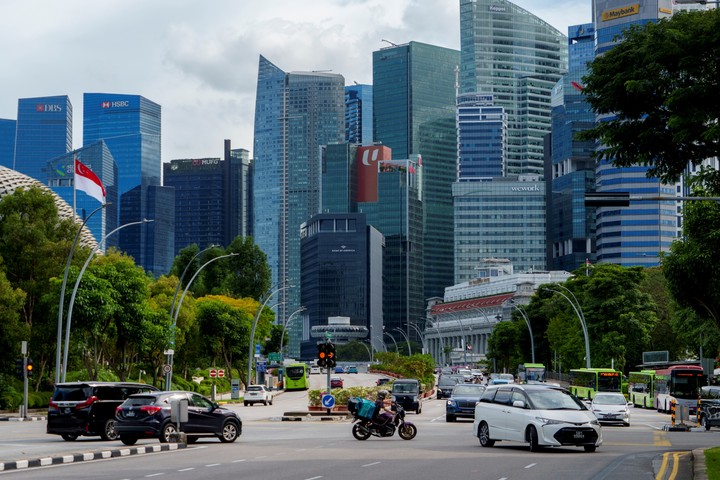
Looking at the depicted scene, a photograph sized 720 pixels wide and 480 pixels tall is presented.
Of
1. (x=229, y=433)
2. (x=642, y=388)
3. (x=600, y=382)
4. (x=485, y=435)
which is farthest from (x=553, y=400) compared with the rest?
(x=642, y=388)

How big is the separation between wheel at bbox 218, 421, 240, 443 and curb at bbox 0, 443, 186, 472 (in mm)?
2599

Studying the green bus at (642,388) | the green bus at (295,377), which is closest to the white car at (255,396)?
the green bus at (642,388)

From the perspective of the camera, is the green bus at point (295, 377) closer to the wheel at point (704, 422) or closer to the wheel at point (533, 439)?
the wheel at point (704, 422)

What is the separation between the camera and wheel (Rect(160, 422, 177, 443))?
118ft

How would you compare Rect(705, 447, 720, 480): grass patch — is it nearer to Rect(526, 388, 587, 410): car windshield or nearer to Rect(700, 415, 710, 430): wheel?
Rect(526, 388, 587, 410): car windshield

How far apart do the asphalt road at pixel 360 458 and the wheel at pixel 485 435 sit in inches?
15.0

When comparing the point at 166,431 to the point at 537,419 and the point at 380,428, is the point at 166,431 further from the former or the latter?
the point at 537,419

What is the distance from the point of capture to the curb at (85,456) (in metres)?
27.0

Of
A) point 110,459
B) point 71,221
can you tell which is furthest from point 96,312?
point 110,459

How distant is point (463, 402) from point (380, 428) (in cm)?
1538

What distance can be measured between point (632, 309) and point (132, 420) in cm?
7488

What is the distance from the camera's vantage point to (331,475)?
24.2m

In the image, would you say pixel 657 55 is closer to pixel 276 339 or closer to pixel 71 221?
pixel 71 221

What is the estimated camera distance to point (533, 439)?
32.2 meters
